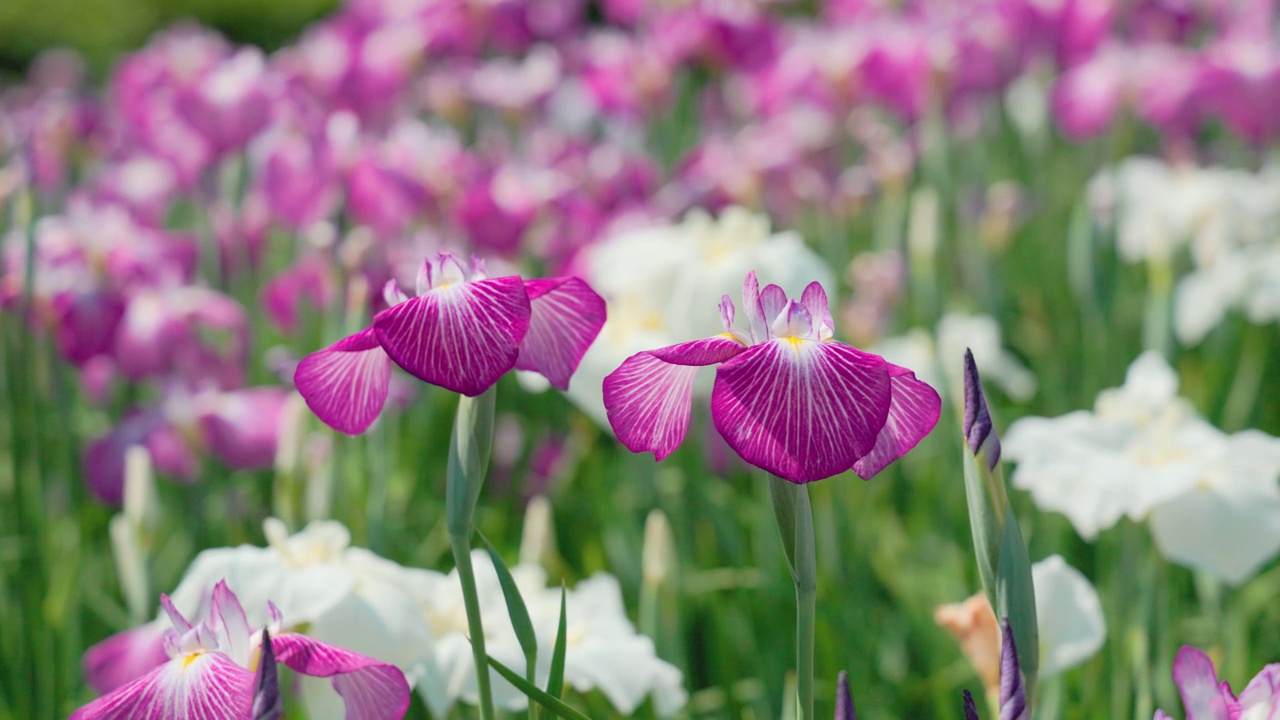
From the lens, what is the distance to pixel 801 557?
27.8 inches

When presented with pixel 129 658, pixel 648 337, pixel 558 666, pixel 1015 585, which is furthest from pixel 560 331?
pixel 648 337

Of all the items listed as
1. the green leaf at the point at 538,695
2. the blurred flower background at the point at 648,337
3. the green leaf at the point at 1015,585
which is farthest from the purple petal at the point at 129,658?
the green leaf at the point at 1015,585

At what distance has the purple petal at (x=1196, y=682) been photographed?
677 millimetres

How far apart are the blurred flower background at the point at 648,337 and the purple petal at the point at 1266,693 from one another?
0.08 feet

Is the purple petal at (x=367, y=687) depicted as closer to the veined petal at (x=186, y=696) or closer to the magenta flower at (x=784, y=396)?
the veined petal at (x=186, y=696)

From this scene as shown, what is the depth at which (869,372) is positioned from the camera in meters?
0.66

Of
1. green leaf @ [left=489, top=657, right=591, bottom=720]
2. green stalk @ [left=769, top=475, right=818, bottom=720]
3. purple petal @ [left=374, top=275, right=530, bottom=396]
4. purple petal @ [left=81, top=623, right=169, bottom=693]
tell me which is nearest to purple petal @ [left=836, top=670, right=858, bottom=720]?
green stalk @ [left=769, top=475, right=818, bottom=720]

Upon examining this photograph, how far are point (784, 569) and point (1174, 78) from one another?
1769mm

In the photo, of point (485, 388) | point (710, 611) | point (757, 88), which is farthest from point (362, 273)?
point (757, 88)

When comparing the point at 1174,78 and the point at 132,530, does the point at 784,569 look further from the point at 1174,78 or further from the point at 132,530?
the point at 1174,78

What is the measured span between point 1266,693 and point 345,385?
59cm

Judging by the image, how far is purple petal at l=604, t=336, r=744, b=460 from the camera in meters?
0.70

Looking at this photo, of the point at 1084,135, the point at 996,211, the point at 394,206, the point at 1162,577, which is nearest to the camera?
the point at 1162,577

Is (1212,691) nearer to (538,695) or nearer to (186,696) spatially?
(538,695)
